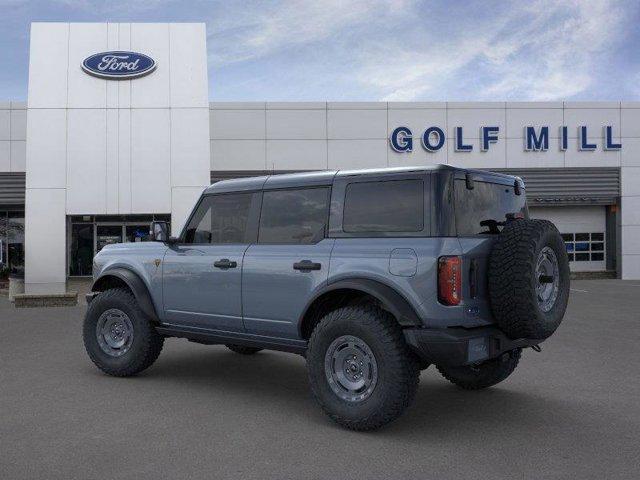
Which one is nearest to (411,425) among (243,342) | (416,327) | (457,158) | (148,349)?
(416,327)

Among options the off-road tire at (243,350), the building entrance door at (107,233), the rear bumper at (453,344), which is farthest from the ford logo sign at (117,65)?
the rear bumper at (453,344)

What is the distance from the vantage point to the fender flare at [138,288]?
671 cm

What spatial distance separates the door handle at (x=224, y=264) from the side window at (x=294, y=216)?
336mm

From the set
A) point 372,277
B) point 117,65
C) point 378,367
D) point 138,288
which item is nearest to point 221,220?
point 138,288

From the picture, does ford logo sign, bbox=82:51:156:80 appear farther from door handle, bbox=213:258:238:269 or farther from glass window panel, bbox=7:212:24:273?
door handle, bbox=213:258:238:269

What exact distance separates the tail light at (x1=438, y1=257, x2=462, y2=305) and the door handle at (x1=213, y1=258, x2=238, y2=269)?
6.84 feet

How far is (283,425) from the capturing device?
16.9ft

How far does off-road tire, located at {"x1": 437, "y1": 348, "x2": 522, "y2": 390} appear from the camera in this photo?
605 centimetres

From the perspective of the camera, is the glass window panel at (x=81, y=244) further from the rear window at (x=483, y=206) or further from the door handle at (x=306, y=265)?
the rear window at (x=483, y=206)

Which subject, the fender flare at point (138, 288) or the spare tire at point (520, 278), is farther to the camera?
the fender flare at point (138, 288)

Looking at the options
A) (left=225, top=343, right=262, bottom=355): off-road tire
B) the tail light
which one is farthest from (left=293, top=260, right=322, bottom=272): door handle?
(left=225, top=343, right=262, bottom=355): off-road tire

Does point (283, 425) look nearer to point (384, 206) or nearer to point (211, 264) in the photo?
point (211, 264)

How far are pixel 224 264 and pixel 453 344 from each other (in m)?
2.38

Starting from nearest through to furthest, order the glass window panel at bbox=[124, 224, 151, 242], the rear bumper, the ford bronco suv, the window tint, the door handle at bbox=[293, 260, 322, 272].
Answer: the rear bumper
the ford bronco suv
the window tint
the door handle at bbox=[293, 260, 322, 272]
the glass window panel at bbox=[124, 224, 151, 242]
